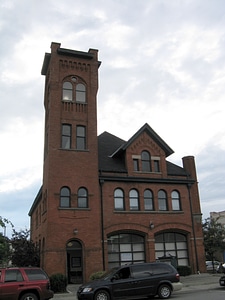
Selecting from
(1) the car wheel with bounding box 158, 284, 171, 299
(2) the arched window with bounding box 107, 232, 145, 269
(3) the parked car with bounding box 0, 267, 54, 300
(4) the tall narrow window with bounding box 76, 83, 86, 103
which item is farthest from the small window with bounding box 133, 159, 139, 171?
(3) the parked car with bounding box 0, 267, 54, 300

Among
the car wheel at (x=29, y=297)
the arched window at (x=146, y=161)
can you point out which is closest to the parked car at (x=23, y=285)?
the car wheel at (x=29, y=297)

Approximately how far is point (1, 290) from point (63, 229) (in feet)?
32.6

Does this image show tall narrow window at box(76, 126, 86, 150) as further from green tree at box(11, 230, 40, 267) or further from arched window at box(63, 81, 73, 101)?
green tree at box(11, 230, 40, 267)

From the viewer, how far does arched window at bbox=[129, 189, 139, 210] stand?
27672 mm

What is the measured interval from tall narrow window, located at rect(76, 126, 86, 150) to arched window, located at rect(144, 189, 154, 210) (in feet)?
21.4

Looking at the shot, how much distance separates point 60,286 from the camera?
21.0m

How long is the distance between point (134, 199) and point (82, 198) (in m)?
4.68

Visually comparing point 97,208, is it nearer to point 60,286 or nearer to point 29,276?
point 60,286

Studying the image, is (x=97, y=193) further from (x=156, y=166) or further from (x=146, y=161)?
(x=156, y=166)

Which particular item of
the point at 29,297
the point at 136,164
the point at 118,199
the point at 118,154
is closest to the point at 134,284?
the point at 29,297

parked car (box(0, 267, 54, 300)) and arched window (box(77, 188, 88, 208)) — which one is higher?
arched window (box(77, 188, 88, 208))

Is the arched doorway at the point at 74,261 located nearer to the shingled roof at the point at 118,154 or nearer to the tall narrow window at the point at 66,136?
the shingled roof at the point at 118,154

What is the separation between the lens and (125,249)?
26.5 m

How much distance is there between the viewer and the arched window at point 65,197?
984 inches
